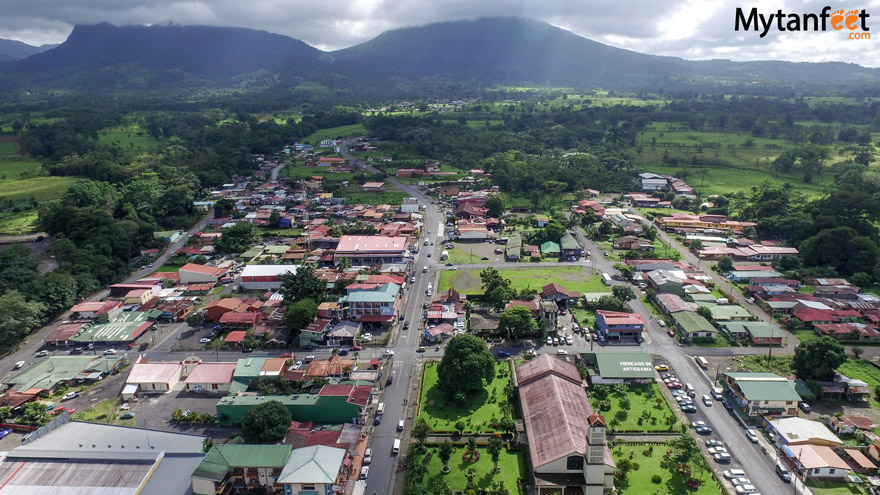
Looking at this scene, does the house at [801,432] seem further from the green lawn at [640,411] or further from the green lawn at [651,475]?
the green lawn at [651,475]

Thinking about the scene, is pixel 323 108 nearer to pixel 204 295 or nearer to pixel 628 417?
pixel 204 295

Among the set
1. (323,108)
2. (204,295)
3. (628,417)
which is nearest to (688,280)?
(628,417)

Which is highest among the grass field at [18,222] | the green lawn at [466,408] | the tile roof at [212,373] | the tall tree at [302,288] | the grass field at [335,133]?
the grass field at [335,133]

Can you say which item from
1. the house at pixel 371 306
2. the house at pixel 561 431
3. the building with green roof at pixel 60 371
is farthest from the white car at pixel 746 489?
the building with green roof at pixel 60 371

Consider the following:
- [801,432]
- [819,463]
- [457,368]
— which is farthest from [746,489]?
[457,368]

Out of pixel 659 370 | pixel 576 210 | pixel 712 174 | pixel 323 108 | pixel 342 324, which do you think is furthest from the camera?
pixel 323 108

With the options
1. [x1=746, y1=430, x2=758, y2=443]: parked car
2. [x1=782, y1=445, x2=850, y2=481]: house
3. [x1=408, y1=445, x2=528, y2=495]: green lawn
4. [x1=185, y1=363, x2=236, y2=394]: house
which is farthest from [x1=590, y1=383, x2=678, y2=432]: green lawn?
[x1=185, y1=363, x2=236, y2=394]: house

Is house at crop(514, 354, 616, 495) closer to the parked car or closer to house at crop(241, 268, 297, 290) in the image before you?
the parked car
